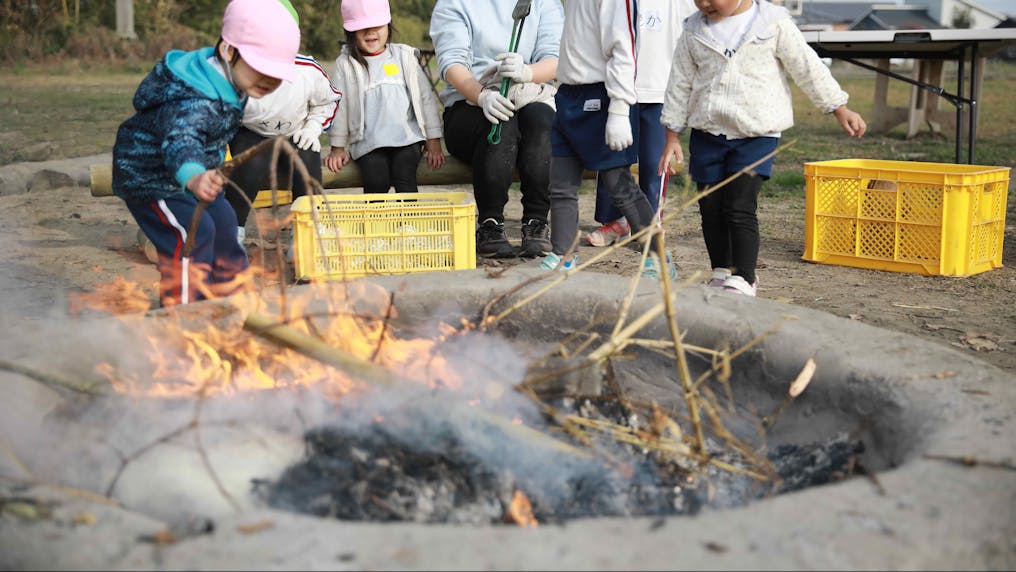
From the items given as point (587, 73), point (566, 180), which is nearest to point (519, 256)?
point (566, 180)

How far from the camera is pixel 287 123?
4.86m

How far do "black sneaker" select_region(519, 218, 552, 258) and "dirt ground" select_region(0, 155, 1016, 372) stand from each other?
12cm

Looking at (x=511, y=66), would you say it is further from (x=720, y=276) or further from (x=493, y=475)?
(x=493, y=475)

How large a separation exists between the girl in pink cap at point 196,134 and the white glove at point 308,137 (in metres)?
1.25

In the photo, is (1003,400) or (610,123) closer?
(1003,400)

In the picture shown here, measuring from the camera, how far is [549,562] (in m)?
1.43

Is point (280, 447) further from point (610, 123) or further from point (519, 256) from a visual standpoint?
point (519, 256)

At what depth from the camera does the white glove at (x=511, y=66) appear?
5074mm

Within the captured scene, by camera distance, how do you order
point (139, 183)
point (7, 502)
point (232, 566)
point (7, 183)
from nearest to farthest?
point (232, 566), point (7, 502), point (139, 183), point (7, 183)

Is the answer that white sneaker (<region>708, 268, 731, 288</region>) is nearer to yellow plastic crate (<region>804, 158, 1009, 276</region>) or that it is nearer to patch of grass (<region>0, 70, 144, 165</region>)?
yellow plastic crate (<region>804, 158, 1009, 276</region>)

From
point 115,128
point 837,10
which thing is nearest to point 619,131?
point 115,128

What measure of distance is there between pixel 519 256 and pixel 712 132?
1521 mm

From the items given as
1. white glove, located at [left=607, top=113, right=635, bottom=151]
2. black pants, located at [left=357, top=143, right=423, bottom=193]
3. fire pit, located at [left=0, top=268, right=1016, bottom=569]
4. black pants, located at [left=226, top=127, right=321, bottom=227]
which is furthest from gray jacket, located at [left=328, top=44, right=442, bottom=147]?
fire pit, located at [left=0, top=268, right=1016, bottom=569]

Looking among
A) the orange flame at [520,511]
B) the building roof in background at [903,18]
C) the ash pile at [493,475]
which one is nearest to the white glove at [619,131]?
the ash pile at [493,475]
